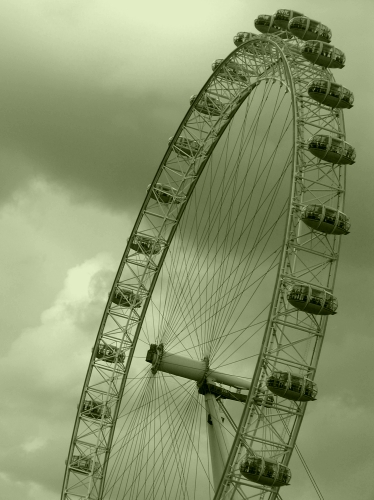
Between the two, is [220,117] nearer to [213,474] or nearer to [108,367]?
[108,367]

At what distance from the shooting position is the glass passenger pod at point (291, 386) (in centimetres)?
4325

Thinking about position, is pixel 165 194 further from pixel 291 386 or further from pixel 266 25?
pixel 291 386

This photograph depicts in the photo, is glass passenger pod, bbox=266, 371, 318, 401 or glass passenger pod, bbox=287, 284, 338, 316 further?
glass passenger pod, bbox=287, 284, 338, 316

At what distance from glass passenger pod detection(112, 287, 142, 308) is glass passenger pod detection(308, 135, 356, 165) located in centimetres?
1510

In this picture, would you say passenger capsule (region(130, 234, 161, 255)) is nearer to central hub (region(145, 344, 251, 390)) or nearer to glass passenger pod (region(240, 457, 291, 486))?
central hub (region(145, 344, 251, 390))

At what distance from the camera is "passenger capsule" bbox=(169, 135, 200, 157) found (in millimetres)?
57938

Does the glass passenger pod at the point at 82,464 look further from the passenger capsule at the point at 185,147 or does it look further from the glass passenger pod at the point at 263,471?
the glass passenger pod at the point at 263,471

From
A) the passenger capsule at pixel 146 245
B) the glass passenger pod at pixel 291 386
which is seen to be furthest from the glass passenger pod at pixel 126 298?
the glass passenger pod at pixel 291 386

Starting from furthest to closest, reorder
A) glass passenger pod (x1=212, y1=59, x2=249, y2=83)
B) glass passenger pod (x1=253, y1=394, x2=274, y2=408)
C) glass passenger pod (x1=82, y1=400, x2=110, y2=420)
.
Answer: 1. glass passenger pod (x1=82, y1=400, x2=110, y2=420)
2. glass passenger pod (x1=212, y1=59, x2=249, y2=83)
3. glass passenger pod (x1=253, y1=394, x2=274, y2=408)

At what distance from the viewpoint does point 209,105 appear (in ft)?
189

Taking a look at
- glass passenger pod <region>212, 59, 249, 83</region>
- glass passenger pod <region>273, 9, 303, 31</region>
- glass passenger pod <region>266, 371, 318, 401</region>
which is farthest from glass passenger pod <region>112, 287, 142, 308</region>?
glass passenger pod <region>266, 371, 318, 401</region>

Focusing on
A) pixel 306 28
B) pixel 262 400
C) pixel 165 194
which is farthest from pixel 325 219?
pixel 165 194

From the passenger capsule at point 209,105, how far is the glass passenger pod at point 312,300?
13952 millimetres

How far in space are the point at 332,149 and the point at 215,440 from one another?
34.6 ft
